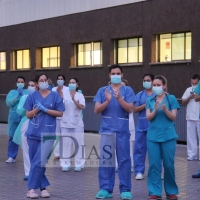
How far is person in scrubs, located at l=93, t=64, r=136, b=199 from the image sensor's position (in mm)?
9266

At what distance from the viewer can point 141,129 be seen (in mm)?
11188

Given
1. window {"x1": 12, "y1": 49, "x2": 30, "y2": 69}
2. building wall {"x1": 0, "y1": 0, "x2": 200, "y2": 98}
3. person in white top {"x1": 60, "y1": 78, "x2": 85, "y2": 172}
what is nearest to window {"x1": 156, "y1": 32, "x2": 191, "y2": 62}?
building wall {"x1": 0, "y1": 0, "x2": 200, "y2": 98}

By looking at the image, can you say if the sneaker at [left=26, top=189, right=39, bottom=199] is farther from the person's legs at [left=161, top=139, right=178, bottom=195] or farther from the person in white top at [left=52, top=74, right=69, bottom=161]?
the person in white top at [left=52, top=74, right=69, bottom=161]

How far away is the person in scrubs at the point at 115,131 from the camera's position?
9.27m

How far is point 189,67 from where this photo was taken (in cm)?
1830

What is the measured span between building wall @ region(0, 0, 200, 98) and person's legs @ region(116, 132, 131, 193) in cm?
912

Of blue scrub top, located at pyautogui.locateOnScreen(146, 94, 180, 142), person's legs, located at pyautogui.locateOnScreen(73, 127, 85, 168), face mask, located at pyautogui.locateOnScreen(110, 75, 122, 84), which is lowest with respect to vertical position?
person's legs, located at pyautogui.locateOnScreen(73, 127, 85, 168)

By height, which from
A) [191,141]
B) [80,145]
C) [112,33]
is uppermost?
[112,33]

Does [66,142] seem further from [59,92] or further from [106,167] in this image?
[106,167]

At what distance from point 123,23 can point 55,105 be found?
1161 centimetres

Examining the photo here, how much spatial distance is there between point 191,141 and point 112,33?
26.2 ft

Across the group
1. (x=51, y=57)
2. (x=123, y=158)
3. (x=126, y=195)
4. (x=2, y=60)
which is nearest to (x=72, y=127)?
(x=123, y=158)

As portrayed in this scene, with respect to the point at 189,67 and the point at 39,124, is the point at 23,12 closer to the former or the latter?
the point at 189,67

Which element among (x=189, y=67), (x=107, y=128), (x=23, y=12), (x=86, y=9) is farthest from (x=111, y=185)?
(x=23, y=12)
